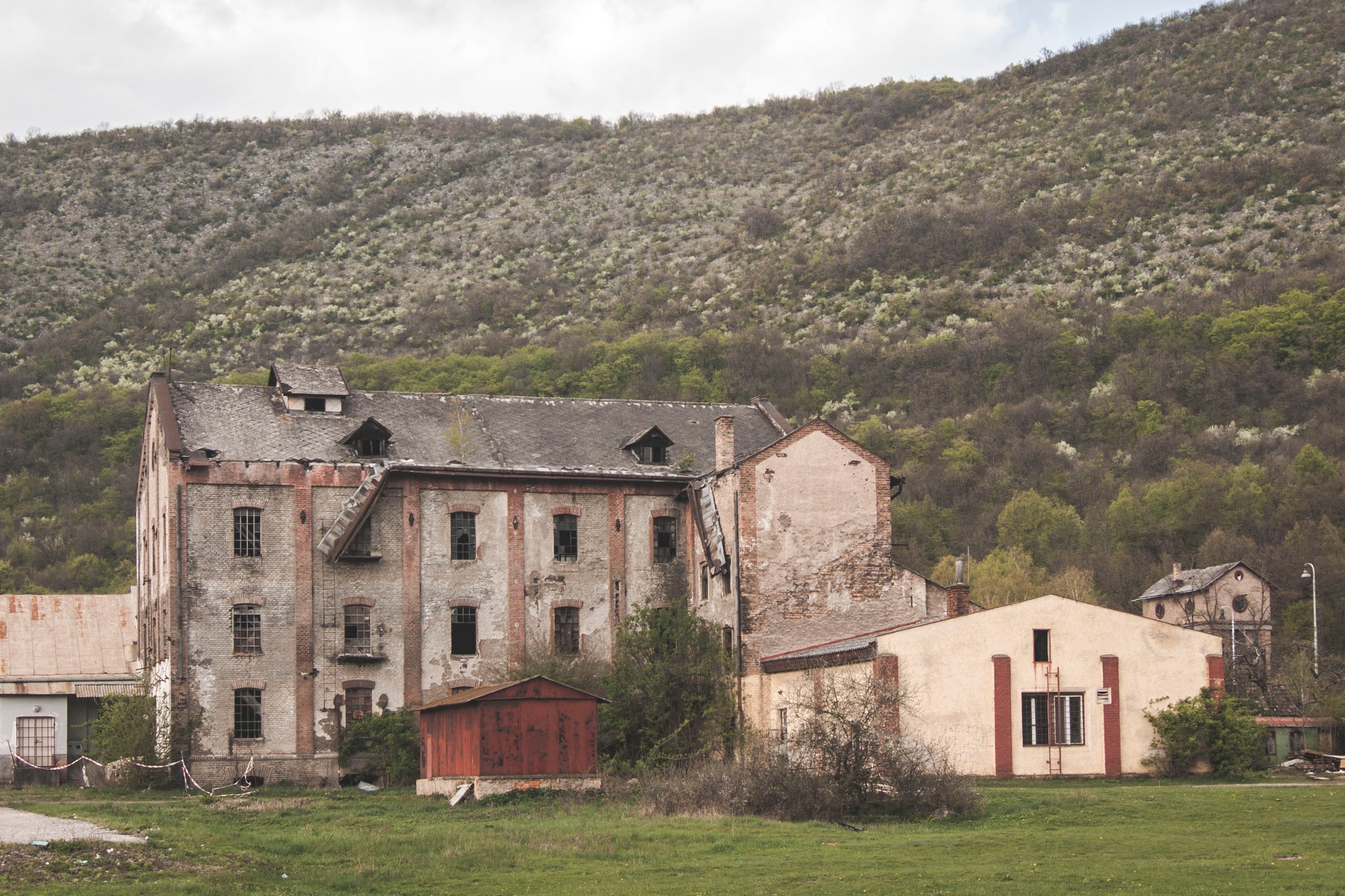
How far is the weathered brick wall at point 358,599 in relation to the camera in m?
43.1

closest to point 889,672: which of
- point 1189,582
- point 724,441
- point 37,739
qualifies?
point 724,441

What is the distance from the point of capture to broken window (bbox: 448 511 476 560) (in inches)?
1768

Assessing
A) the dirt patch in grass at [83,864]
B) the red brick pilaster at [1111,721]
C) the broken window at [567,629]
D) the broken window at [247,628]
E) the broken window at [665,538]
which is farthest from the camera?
the broken window at [665,538]

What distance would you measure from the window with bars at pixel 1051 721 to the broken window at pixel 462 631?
51.4 ft

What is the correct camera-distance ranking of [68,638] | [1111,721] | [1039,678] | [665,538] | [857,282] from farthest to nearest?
[857,282] → [68,638] → [665,538] → [1111,721] → [1039,678]

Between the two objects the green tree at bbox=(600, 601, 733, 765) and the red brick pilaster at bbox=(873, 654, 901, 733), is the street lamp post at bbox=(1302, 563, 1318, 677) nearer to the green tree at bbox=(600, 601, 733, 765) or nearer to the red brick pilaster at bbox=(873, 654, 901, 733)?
the green tree at bbox=(600, 601, 733, 765)

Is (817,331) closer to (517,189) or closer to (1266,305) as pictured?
(1266,305)

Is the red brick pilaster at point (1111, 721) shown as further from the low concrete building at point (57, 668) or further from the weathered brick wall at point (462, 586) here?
the low concrete building at point (57, 668)

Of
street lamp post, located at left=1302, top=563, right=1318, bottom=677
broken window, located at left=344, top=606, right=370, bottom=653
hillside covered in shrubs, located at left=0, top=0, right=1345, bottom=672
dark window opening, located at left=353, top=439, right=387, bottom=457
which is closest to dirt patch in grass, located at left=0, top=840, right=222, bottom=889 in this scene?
broken window, located at left=344, top=606, right=370, bottom=653

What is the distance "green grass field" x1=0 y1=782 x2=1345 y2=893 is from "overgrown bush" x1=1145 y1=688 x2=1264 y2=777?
5044mm

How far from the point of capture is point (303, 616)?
142ft

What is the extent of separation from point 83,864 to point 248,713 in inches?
854

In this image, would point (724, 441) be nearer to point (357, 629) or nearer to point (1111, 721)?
point (357, 629)

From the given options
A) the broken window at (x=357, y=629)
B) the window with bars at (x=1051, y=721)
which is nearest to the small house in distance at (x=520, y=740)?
the broken window at (x=357, y=629)
